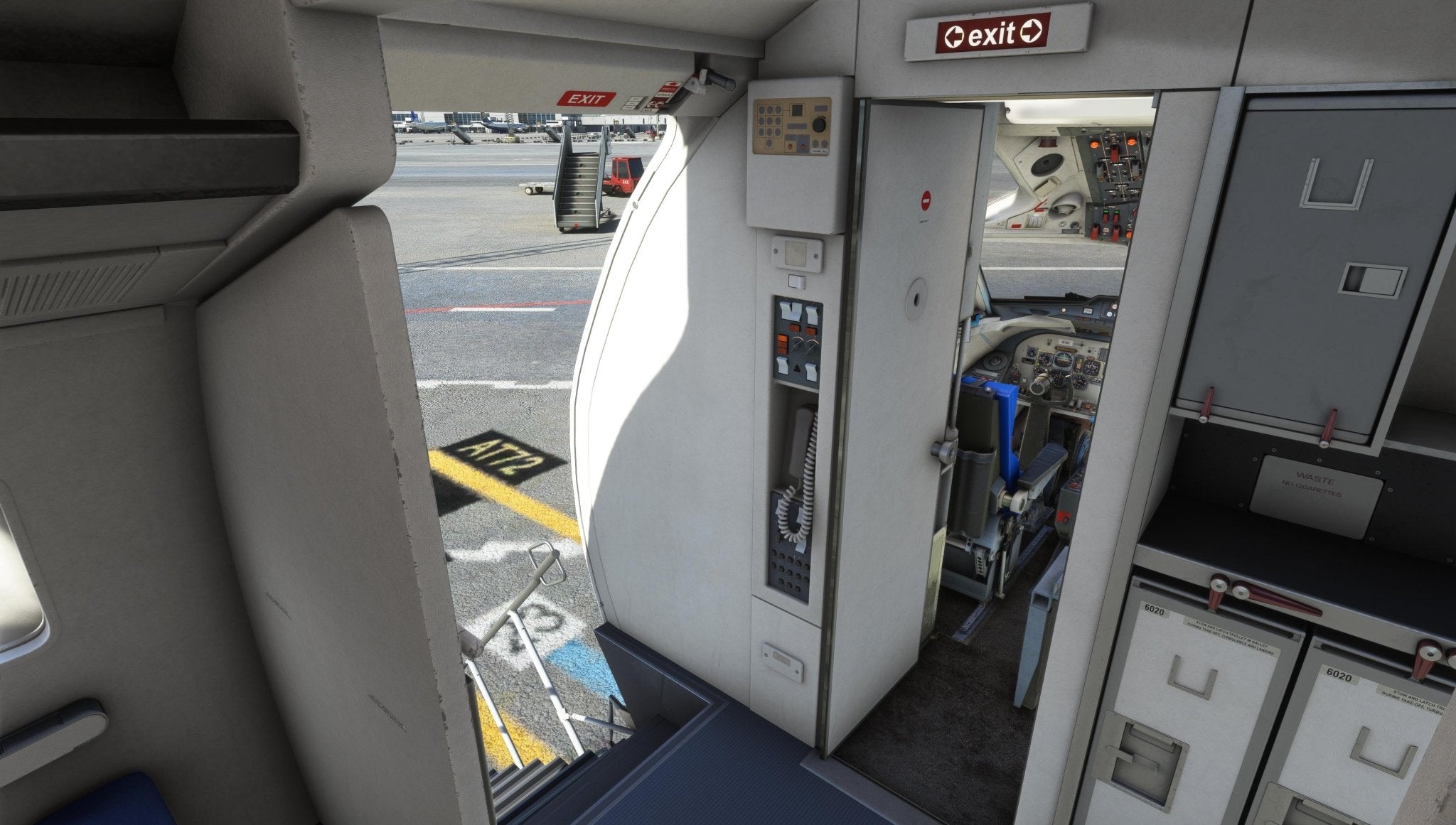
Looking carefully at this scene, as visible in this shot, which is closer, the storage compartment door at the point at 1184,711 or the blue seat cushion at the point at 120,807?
the blue seat cushion at the point at 120,807

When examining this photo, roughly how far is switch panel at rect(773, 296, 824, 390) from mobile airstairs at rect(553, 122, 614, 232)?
50.6 feet

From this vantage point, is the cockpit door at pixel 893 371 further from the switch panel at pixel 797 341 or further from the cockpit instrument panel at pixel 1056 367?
the cockpit instrument panel at pixel 1056 367

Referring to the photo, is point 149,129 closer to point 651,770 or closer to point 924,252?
point 924,252

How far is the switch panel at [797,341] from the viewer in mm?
2734

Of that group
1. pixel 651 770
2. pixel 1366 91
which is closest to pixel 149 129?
pixel 1366 91

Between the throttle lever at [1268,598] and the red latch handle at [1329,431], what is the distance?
43cm

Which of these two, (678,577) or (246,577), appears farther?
(678,577)

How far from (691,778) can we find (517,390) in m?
5.84

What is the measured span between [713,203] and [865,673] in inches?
87.8

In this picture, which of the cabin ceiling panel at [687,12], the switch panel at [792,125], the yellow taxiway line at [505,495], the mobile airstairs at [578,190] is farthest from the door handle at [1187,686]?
the mobile airstairs at [578,190]

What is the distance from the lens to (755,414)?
302cm

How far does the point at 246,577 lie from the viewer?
1.75 m

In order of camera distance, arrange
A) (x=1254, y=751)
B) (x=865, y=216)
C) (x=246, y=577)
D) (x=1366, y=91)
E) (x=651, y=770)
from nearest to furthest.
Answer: (x=1366, y=91) < (x=246, y=577) < (x=1254, y=751) < (x=865, y=216) < (x=651, y=770)

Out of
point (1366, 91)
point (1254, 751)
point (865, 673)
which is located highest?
point (1366, 91)
